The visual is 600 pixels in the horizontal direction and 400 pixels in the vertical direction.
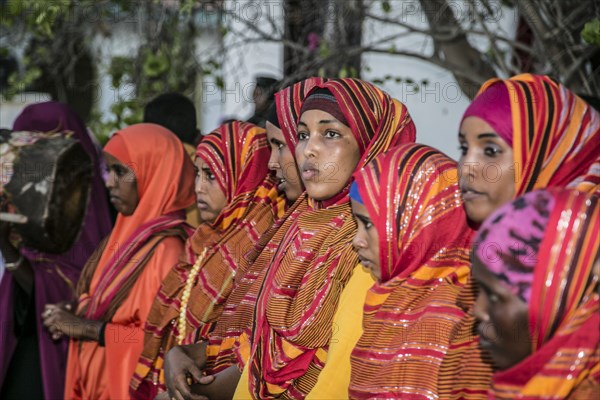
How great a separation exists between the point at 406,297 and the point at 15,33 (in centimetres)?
563

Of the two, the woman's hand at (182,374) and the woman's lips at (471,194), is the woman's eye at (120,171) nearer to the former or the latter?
the woman's hand at (182,374)

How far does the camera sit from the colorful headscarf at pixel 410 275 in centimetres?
242

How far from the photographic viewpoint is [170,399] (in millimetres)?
3580

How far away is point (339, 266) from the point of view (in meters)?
2.88

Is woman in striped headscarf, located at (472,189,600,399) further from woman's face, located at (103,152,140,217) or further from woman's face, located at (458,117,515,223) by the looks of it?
woman's face, located at (103,152,140,217)

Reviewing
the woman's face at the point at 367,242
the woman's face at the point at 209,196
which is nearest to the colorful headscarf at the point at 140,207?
the woman's face at the point at 209,196

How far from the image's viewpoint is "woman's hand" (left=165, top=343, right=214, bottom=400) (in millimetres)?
3358

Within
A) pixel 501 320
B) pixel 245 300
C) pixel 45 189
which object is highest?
pixel 501 320

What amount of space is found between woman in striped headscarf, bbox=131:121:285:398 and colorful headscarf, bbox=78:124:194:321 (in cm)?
35

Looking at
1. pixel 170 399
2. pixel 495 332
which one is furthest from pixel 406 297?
pixel 170 399

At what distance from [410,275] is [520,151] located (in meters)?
A: 0.46

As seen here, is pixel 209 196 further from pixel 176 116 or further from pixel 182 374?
pixel 176 116

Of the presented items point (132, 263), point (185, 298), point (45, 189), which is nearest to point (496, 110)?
point (185, 298)

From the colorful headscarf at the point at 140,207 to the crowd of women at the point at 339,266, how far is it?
11 mm
